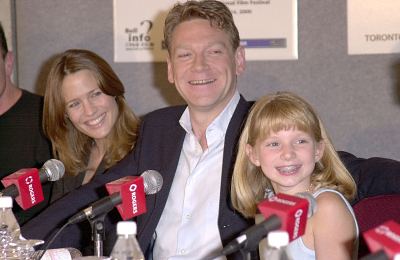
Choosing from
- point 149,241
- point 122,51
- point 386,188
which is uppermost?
point 122,51

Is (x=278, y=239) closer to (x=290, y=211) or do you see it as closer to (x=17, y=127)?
(x=290, y=211)

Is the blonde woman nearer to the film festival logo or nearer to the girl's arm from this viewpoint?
the film festival logo

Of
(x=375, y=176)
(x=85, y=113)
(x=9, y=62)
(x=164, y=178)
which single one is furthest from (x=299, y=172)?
(x=9, y=62)

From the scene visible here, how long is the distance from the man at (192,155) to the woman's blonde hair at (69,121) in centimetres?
30

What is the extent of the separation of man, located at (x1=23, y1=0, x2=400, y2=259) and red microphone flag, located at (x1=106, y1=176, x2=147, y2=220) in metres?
0.53

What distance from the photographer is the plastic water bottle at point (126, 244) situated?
1.66m

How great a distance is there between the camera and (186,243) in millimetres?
2461

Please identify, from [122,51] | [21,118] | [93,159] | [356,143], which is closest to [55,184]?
[93,159]

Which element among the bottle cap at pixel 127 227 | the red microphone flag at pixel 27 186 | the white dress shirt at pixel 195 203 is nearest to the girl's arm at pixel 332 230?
the white dress shirt at pixel 195 203

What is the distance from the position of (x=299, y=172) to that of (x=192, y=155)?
1.90 ft

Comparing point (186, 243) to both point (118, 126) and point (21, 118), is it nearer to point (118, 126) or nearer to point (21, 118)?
point (118, 126)

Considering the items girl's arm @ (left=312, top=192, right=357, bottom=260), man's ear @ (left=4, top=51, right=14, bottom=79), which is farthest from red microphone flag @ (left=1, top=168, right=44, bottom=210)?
man's ear @ (left=4, top=51, right=14, bottom=79)

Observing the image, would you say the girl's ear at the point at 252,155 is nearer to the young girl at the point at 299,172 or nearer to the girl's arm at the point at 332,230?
the young girl at the point at 299,172

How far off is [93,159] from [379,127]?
1.21 m
